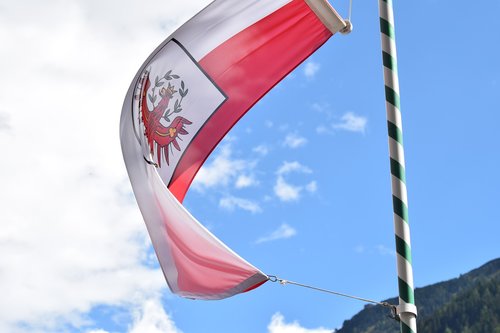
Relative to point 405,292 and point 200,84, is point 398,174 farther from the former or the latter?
point 200,84

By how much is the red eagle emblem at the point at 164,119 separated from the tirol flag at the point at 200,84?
14mm

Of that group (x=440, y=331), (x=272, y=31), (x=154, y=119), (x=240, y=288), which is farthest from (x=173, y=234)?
(x=440, y=331)

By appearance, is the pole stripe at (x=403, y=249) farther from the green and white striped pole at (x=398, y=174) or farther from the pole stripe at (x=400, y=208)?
the pole stripe at (x=400, y=208)

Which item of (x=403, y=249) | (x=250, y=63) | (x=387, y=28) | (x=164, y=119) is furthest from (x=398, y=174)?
(x=164, y=119)

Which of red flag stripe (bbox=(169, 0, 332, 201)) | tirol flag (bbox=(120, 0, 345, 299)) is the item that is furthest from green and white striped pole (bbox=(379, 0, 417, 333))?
red flag stripe (bbox=(169, 0, 332, 201))

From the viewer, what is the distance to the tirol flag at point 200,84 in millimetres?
9539

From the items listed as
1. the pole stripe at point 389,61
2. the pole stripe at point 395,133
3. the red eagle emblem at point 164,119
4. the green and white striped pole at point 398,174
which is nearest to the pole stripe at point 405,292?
the green and white striped pole at point 398,174

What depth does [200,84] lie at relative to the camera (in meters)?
10.2

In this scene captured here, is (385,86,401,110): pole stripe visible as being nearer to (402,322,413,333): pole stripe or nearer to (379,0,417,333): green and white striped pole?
(379,0,417,333): green and white striped pole

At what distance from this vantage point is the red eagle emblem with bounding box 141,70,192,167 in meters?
10.2

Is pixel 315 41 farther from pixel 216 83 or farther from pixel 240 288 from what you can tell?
pixel 240 288

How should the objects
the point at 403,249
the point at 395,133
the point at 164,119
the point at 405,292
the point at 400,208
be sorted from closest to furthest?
the point at 405,292, the point at 403,249, the point at 400,208, the point at 395,133, the point at 164,119

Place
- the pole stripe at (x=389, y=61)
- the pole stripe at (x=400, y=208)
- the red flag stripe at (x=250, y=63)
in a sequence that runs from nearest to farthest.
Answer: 1. the pole stripe at (x=400, y=208)
2. the pole stripe at (x=389, y=61)
3. the red flag stripe at (x=250, y=63)

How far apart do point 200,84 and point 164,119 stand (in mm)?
710
